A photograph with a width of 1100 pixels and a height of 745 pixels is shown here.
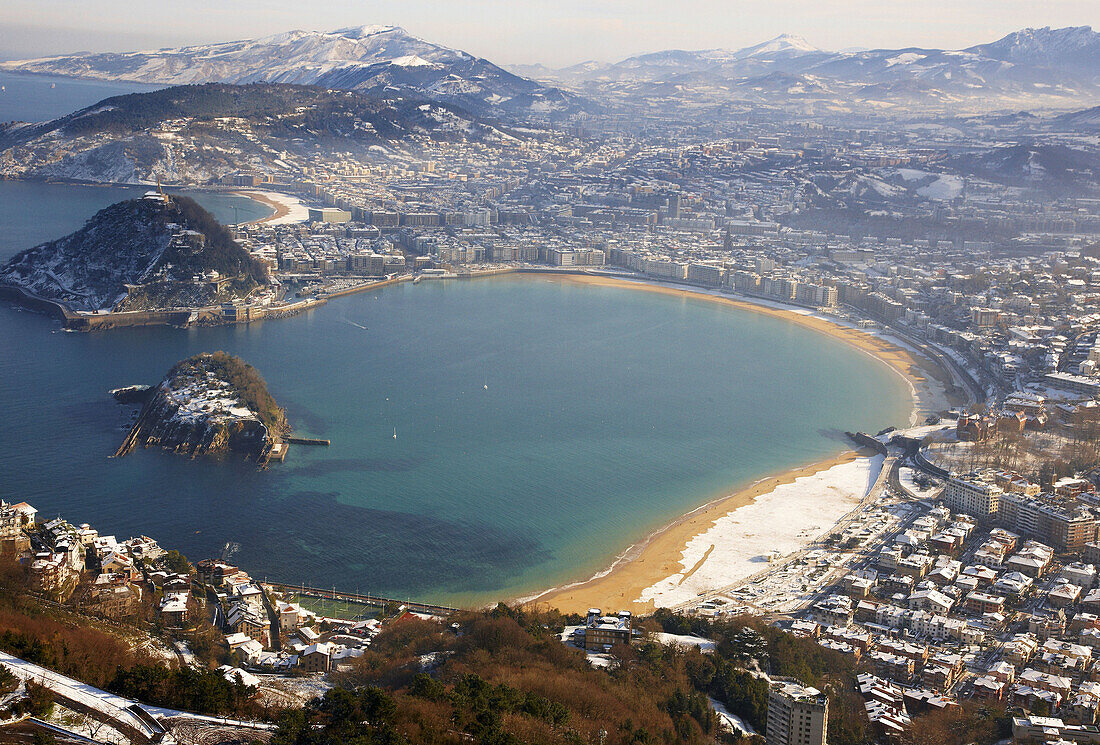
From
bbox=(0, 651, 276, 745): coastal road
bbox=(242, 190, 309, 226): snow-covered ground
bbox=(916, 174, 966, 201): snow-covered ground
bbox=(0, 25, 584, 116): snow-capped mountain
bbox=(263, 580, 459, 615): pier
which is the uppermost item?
bbox=(0, 25, 584, 116): snow-capped mountain

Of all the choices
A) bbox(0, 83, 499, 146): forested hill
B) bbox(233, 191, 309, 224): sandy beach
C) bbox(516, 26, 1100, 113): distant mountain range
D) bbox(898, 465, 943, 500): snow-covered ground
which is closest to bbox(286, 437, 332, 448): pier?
bbox(898, 465, 943, 500): snow-covered ground

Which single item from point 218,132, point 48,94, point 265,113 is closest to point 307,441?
point 218,132

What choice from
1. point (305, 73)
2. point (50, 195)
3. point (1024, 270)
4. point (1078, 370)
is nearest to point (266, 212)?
point (50, 195)

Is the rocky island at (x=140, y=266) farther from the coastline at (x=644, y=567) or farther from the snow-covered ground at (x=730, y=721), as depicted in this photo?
the snow-covered ground at (x=730, y=721)

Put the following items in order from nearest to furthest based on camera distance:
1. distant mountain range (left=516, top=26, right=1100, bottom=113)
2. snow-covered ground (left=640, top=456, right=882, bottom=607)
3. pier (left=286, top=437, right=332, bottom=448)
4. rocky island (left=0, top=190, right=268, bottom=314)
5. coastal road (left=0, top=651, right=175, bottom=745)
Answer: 1. coastal road (left=0, top=651, right=175, bottom=745)
2. snow-covered ground (left=640, top=456, right=882, bottom=607)
3. pier (left=286, top=437, right=332, bottom=448)
4. rocky island (left=0, top=190, right=268, bottom=314)
5. distant mountain range (left=516, top=26, right=1100, bottom=113)

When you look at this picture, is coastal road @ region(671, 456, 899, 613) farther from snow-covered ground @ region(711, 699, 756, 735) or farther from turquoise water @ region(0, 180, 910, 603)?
snow-covered ground @ region(711, 699, 756, 735)

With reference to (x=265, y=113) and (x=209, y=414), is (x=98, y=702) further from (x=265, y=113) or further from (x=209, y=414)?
(x=265, y=113)

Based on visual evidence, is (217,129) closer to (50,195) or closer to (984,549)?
(50,195)
